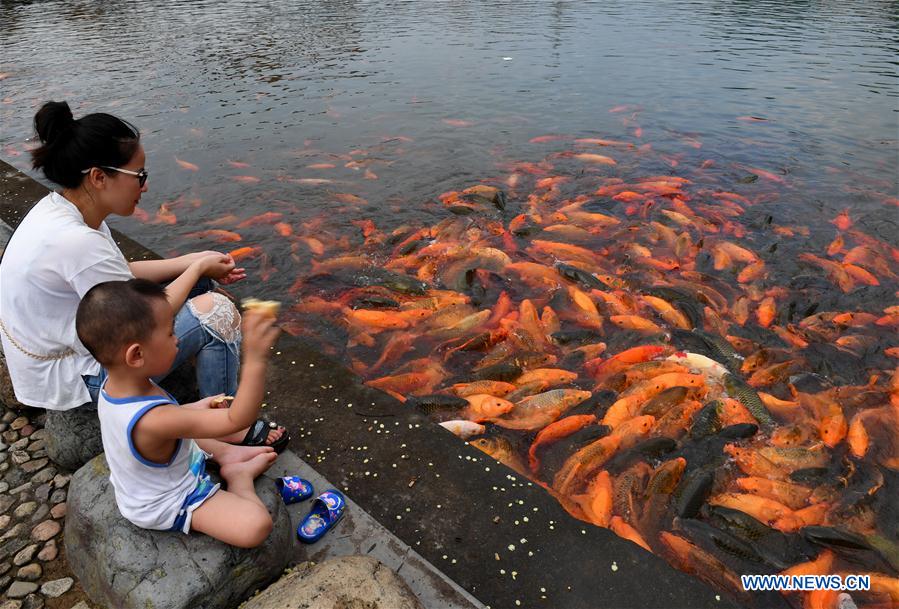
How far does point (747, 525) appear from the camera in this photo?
3971 millimetres

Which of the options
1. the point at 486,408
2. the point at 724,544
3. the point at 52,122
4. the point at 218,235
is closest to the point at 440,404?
the point at 486,408

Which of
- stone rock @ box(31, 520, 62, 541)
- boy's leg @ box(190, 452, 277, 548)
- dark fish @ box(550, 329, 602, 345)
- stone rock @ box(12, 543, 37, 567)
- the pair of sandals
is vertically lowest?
dark fish @ box(550, 329, 602, 345)

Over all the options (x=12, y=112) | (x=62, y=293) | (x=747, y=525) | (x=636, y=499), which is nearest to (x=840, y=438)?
(x=747, y=525)

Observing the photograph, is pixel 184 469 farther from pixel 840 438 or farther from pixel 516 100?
pixel 516 100

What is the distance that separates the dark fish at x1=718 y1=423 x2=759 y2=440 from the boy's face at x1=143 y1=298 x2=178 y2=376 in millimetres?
4254

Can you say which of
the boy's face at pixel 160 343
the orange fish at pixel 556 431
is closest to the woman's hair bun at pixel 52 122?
the boy's face at pixel 160 343

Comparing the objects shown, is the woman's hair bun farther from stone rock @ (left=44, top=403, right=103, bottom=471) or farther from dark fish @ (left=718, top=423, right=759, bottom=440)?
dark fish @ (left=718, top=423, right=759, bottom=440)

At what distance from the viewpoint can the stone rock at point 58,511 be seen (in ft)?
10.7

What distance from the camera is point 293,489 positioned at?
3189 mm

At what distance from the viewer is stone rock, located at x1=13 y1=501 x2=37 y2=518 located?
3272 millimetres

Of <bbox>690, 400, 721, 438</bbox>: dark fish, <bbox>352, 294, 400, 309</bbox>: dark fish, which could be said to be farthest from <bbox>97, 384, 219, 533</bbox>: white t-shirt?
<bbox>352, 294, 400, 309</bbox>: dark fish

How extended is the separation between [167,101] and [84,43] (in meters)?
9.79

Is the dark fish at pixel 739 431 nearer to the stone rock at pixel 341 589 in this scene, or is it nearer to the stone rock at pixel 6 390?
the stone rock at pixel 341 589

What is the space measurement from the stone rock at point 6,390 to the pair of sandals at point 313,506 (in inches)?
87.5
